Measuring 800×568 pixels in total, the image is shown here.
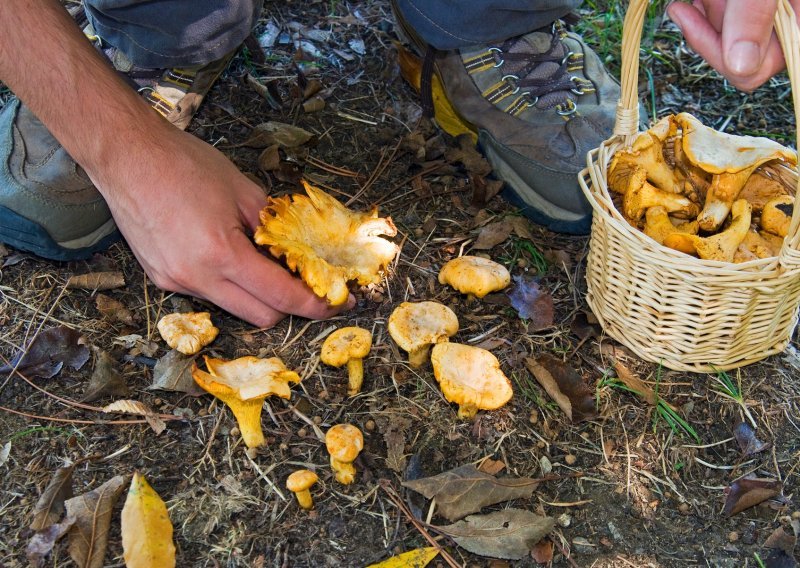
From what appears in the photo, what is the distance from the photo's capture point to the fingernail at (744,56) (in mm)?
1975

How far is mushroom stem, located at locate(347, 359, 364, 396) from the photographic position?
2488mm

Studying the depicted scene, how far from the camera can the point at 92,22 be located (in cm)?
317

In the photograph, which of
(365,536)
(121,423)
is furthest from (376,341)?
(121,423)

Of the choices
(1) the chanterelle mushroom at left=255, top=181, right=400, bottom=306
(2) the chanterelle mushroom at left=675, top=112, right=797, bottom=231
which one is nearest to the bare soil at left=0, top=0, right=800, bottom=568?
(1) the chanterelle mushroom at left=255, top=181, right=400, bottom=306

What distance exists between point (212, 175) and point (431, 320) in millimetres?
941

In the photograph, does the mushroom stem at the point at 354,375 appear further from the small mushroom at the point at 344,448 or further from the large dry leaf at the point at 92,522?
the large dry leaf at the point at 92,522

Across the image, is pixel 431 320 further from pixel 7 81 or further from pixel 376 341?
pixel 7 81

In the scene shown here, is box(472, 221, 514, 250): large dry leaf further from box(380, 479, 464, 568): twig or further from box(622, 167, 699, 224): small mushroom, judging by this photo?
box(380, 479, 464, 568): twig

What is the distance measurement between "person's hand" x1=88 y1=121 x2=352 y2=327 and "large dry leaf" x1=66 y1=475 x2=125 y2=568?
71 cm

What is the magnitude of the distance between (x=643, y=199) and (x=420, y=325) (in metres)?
0.92

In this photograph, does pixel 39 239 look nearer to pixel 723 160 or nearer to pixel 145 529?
pixel 145 529

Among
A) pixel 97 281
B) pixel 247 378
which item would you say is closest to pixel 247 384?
pixel 247 378

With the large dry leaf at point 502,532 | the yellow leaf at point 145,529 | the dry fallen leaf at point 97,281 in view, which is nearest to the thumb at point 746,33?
the large dry leaf at point 502,532

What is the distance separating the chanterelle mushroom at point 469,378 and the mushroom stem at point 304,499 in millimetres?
543
